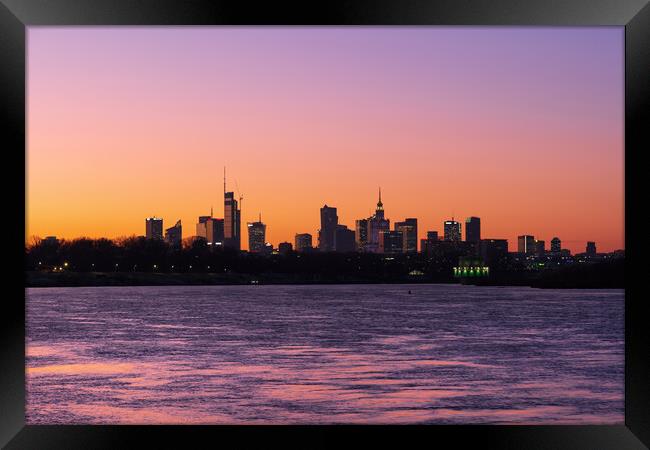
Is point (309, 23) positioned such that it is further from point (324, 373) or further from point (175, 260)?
point (175, 260)

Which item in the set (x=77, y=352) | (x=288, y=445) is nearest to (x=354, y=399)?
(x=288, y=445)

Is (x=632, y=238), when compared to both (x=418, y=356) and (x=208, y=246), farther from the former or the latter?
(x=208, y=246)

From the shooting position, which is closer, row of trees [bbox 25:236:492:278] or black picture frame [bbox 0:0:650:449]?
black picture frame [bbox 0:0:650:449]

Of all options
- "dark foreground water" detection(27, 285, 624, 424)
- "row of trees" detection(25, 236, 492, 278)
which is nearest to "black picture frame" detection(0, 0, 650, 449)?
"dark foreground water" detection(27, 285, 624, 424)

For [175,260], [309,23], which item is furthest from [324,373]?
[175,260]

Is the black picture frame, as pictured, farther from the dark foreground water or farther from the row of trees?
the row of trees

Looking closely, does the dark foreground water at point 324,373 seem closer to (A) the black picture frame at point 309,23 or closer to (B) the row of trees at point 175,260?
(A) the black picture frame at point 309,23
